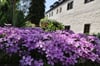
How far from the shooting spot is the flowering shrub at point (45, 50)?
303 centimetres

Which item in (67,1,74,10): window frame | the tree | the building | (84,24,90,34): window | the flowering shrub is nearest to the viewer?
the flowering shrub

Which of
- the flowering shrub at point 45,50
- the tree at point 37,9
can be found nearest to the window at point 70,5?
the tree at point 37,9

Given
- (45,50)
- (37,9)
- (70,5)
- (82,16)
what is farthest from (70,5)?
(45,50)

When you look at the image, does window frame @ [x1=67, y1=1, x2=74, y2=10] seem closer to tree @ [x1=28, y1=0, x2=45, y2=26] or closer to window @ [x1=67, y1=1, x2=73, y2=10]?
window @ [x1=67, y1=1, x2=73, y2=10]

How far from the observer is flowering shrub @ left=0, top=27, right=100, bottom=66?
9.94ft

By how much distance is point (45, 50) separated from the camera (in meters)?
3.09

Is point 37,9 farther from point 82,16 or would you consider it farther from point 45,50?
point 45,50

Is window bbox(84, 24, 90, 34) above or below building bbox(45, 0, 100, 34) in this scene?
below

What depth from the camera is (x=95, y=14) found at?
1991 centimetres

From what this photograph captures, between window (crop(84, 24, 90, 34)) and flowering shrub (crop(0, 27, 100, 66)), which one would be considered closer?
flowering shrub (crop(0, 27, 100, 66))

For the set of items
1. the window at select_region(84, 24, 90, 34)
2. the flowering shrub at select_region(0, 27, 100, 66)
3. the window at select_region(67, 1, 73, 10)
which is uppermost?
the window at select_region(67, 1, 73, 10)

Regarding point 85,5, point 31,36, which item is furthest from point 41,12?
point 31,36

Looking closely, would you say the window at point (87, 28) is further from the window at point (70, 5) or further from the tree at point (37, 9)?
the tree at point (37, 9)

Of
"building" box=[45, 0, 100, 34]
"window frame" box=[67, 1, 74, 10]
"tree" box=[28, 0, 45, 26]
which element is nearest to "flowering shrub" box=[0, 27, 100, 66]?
"building" box=[45, 0, 100, 34]
